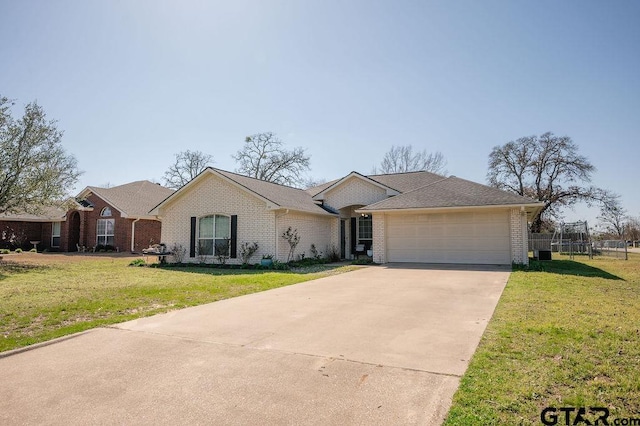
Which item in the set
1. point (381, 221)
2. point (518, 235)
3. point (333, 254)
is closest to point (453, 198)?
point (518, 235)

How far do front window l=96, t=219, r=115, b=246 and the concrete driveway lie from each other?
22619 mm

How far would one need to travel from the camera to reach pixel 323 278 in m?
11.9

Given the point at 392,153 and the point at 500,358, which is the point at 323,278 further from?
the point at 392,153

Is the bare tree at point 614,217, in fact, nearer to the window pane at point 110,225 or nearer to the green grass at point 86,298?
the green grass at point 86,298

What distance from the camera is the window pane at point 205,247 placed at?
17203mm

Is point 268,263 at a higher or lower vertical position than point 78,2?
lower

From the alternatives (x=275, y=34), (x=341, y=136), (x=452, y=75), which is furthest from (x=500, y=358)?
(x=341, y=136)

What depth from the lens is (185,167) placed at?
44.6m

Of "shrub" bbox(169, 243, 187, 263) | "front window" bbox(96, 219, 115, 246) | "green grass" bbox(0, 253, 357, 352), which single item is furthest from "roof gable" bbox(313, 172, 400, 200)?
"front window" bbox(96, 219, 115, 246)

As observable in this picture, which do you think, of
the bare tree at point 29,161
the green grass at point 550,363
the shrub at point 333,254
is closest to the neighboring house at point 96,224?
the bare tree at point 29,161

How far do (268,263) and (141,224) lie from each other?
1488 centimetres

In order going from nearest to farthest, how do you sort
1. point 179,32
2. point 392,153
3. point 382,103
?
point 179,32 < point 382,103 < point 392,153

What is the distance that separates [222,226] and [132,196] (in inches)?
573

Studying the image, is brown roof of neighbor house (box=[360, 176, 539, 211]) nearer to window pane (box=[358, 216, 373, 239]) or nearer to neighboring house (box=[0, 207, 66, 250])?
window pane (box=[358, 216, 373, 239])
